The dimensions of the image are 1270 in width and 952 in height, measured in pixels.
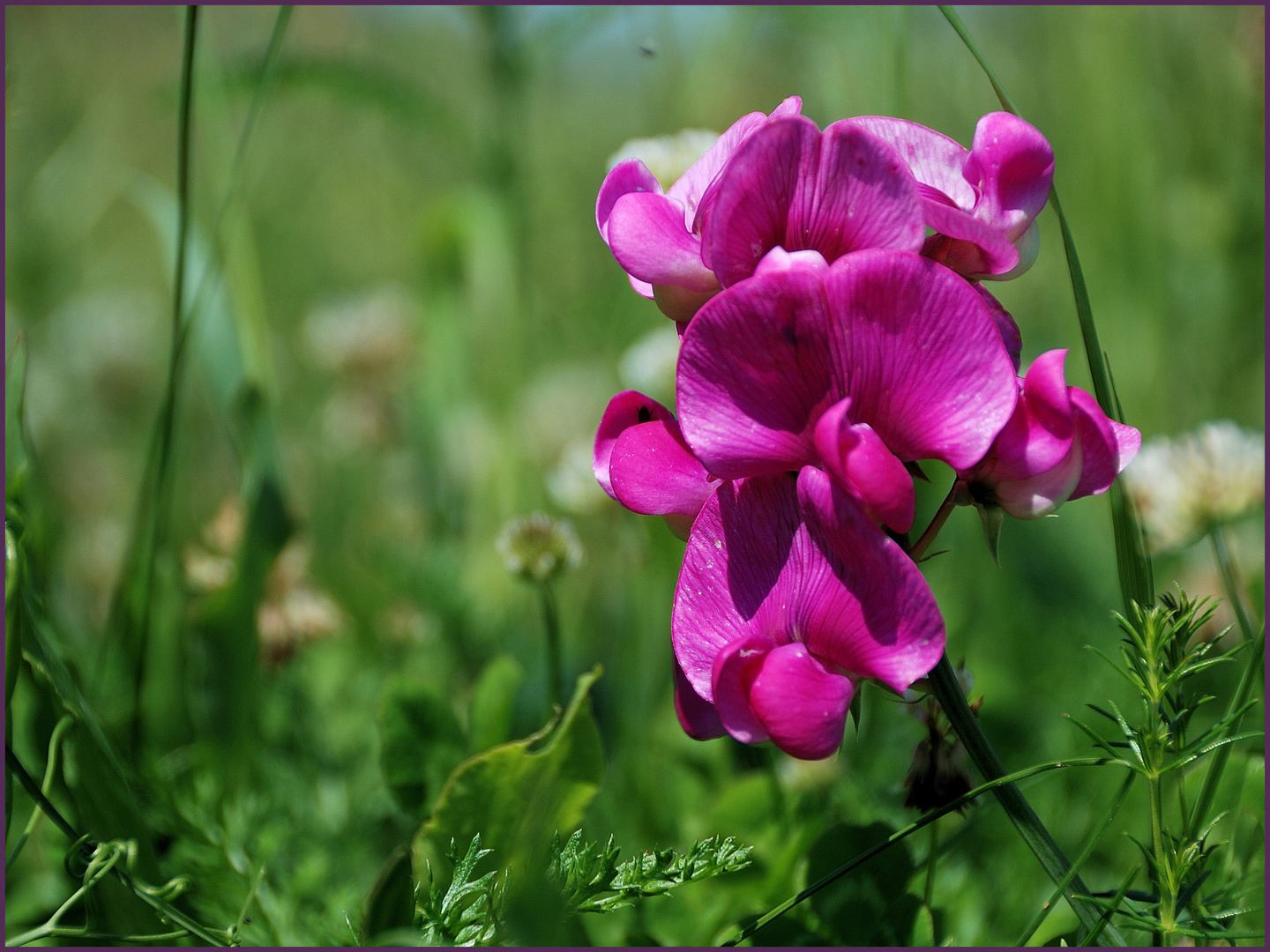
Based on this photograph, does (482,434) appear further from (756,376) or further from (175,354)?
(756,376)

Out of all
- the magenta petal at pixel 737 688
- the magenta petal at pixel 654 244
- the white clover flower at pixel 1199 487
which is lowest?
the white clover flower at pixel 1199 487

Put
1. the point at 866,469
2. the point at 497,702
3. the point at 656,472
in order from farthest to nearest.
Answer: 1. the point at 497,702
2. the point at 656,472
3. the point at 866,469

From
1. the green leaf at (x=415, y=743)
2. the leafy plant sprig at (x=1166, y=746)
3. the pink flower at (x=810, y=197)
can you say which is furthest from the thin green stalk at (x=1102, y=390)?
the green leaf at (x=415, y=743)

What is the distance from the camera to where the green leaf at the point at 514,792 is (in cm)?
58

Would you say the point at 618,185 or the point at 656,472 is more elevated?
the point at 618,185

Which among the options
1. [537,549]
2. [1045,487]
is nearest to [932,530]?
[1045,487]

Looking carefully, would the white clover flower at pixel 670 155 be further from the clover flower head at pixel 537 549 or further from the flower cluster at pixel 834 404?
the flower cluster at pixel 834 404

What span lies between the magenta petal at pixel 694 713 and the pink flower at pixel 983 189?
0.27 m

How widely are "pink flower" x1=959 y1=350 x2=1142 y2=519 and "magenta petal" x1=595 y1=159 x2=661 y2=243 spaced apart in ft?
0.78

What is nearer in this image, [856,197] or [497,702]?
[856,197]

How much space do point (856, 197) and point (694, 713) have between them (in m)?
0.29

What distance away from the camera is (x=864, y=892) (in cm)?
62

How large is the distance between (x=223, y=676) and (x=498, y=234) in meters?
0.76

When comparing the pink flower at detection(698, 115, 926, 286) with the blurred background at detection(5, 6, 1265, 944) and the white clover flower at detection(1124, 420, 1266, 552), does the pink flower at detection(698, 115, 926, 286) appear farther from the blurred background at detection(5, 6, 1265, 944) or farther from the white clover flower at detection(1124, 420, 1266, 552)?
the white clover flower at detection(1124, 420, 1266, 552)
